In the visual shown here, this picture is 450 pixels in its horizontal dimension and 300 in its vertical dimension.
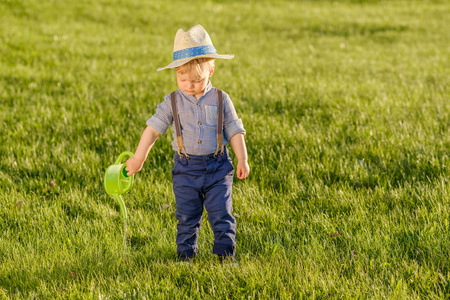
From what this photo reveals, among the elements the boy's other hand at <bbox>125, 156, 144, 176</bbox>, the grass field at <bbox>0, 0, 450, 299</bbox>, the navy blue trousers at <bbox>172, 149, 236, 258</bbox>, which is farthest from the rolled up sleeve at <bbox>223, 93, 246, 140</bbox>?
the grass field at <bbox>0, 0, 450, 299</bbox>

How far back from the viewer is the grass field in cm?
337

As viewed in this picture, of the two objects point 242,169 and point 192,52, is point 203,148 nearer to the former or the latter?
point 242,169

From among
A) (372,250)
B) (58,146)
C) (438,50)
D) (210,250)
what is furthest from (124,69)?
(438,50)

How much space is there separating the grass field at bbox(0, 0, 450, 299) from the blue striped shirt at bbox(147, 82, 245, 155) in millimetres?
944

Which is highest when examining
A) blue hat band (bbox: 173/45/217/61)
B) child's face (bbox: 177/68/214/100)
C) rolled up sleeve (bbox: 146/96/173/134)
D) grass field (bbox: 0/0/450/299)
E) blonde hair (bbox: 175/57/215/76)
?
blue hat band (bbox: 173/45/217/61)

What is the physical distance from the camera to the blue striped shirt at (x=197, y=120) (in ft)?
11.7

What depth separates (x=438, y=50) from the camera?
13.6 meters

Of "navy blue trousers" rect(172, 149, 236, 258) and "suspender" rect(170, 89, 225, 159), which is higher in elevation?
"suspender" rect(170, 89, 225, 159)

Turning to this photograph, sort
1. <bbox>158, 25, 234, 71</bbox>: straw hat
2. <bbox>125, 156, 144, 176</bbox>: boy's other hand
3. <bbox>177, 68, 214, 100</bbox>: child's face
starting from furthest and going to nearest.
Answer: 1. <bbox>125, 156, 144, 176</bbox>: boy's other hand
2. <bbox>177, 68, 214, 100</bbox>: child's face
3. <bbox>158, 25, 234, 71</bbox>: straw hat

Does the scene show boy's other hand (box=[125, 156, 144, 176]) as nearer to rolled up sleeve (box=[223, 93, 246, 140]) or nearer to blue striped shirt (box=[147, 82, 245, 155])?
blue striped shirt (box=[147, 82, 245, 155])

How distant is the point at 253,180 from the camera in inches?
202

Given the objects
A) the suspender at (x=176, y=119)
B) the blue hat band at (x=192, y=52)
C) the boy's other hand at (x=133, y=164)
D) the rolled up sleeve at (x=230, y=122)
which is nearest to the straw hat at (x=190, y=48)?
the blue hat band at (x=192, y=52)

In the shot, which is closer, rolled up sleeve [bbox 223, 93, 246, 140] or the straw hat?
the straw hat

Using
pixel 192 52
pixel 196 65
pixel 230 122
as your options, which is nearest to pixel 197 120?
pixel 230 122
